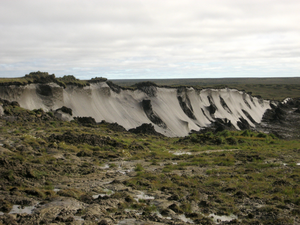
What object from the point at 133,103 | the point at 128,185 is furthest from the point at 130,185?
the point at 133,103

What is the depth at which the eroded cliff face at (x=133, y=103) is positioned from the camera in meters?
26.2

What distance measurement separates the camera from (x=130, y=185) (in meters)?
10.1

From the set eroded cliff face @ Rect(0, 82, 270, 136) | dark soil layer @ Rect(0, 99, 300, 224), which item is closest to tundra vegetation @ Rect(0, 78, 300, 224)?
dark soil layer @ Rect(0, 99, 300, 224)

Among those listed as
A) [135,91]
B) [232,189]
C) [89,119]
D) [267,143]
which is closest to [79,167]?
[232,189]

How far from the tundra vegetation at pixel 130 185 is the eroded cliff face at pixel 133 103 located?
333 inches

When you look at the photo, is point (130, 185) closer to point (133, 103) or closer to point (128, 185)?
point (128, 185)

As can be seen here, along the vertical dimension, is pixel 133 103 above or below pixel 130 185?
above

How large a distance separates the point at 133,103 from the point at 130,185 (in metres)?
24.1

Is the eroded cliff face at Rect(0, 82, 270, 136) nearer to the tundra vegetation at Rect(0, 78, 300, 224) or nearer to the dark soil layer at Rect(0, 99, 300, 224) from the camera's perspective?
the dark soil layer at Rect(0, 99, 300, 224)

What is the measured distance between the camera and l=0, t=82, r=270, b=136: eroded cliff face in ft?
86.0

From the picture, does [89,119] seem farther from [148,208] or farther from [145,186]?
[148,208]

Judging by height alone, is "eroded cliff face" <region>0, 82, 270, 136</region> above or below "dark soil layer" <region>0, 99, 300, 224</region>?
→ above

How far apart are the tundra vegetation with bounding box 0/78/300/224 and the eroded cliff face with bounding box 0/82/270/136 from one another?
8.47 metres

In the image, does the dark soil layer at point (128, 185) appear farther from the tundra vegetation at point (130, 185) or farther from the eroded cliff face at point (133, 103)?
the eroded cliff face at point (133, 103)
